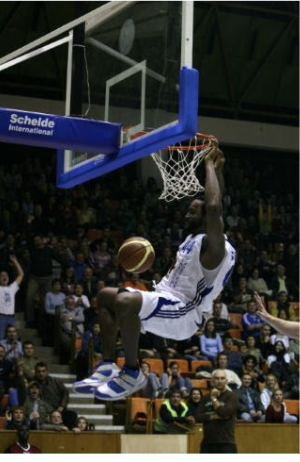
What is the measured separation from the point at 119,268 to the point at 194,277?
34.9 ft

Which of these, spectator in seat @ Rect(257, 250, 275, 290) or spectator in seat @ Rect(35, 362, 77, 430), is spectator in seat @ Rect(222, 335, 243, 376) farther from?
spectator in seat @ Rect(257, 250, 275, 290)

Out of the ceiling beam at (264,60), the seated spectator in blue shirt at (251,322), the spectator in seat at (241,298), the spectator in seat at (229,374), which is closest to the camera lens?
the spectator in seat at (229,374)

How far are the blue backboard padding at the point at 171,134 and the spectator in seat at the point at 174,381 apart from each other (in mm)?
7164

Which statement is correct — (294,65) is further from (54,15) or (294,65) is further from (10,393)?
(10,393)

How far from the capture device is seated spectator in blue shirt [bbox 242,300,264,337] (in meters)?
17.2

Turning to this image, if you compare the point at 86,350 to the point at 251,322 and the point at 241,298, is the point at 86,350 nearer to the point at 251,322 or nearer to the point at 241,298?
the point at 251,322

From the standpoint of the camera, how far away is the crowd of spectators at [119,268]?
15.3m

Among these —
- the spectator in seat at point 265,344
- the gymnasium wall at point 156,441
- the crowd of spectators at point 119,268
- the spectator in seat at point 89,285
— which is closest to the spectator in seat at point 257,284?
the crowd of spectators at point 119,268

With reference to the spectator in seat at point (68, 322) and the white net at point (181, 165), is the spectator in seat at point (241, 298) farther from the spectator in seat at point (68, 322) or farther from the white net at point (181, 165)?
the white net at point (181, 165)

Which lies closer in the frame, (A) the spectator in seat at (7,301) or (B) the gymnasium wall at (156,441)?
(B) the gymnasium wall at (156,441)

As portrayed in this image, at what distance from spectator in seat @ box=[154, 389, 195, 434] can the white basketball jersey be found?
644 cm

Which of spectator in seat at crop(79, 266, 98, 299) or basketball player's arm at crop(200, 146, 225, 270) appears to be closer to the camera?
basketball player's arm at crop(200, 146, 225, 270)

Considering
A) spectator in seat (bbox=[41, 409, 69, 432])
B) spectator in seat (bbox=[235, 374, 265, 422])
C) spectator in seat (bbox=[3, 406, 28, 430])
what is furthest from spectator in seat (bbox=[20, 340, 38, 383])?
spectator in seat (bbox=[235, 374, 265, 422])

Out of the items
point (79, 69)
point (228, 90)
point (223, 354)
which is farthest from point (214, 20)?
point (79, 69)
